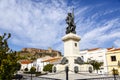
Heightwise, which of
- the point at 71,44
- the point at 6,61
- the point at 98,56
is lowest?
the point at 6,61

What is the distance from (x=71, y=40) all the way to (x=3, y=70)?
1253 cm

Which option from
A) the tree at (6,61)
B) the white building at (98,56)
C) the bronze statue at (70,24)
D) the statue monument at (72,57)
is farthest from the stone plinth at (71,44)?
the white building at (98,56)

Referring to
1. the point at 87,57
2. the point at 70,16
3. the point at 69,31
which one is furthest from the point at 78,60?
the point at 87,57

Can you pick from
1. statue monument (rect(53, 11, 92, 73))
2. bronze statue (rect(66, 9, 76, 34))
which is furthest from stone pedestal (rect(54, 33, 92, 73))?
bronze statue (rect(66, 9, 76, 34))

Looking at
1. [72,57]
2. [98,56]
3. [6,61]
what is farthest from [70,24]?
[98,56]

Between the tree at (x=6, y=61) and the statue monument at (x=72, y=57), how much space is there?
35.4 ft

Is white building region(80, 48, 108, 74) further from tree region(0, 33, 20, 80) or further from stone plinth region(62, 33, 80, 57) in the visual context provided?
tree region(0, 33, 20, 80)

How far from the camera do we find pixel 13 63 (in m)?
6.04

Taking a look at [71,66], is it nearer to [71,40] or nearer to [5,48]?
[71,40]

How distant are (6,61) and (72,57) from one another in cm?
1184

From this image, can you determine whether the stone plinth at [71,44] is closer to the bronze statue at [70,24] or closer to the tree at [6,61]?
the bronze statue at [70,24]

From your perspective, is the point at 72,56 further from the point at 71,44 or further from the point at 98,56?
the point at 98,56

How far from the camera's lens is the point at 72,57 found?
56.5 ft

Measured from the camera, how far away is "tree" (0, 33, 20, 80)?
589cm
